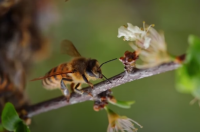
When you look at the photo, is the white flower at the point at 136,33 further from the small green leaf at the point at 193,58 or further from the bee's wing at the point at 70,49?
the bee's wing at the point at 70,49

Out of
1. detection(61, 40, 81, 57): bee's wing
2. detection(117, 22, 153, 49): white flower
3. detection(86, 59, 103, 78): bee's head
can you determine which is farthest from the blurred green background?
detection(117, 22, 153, 49): white flower

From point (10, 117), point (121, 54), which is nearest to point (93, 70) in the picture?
point (10, 117)

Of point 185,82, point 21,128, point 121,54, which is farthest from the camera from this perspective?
point 121,54

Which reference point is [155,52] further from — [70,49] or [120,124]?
[70,49]

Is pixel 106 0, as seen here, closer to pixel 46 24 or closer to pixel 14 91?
pixel 46 24

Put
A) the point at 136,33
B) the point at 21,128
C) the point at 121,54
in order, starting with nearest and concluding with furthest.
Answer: the point at 136,33
the point at 21,128
the point at 121,54

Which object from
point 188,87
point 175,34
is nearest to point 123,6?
point 175,34

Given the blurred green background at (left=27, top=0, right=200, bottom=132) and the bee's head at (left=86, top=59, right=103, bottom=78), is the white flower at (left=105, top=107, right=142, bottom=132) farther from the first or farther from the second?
the blurred green background at (left=27, top=0, right=200, bottom=132)

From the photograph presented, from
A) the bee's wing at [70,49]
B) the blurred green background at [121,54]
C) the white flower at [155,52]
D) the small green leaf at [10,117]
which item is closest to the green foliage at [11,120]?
the small green leaf at [10,117]
